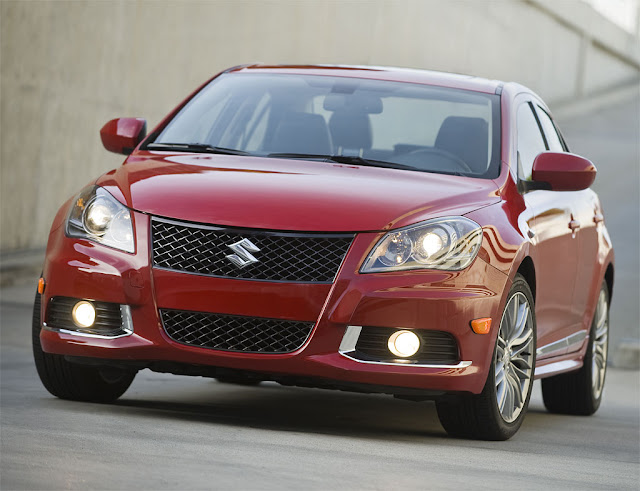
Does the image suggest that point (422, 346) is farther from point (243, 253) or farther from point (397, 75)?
point (397, 75)

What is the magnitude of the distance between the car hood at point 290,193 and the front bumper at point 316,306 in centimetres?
14

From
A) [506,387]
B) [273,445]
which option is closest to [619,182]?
[506,387]

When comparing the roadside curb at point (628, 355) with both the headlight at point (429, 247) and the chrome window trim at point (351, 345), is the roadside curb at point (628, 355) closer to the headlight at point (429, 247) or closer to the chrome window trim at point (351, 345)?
the headlight at point (429, 247)

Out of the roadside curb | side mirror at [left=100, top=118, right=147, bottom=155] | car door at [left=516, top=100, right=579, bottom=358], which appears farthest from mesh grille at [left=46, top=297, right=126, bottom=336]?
the roadside curb

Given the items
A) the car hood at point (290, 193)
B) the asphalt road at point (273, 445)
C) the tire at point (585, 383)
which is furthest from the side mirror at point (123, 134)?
the tire at point (585, 383)

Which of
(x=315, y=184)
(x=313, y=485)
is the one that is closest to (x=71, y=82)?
(x=315, y=184)

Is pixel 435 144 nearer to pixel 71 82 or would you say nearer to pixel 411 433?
pixel 411 433

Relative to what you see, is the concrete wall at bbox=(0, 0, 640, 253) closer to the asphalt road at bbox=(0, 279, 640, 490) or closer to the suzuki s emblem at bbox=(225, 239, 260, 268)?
the asphalt road at bbox=(0, 279, 640, 490)

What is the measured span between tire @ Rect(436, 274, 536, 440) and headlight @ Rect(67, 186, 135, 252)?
1504 mm

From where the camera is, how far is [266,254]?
571cm

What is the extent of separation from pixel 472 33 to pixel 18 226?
14.3m

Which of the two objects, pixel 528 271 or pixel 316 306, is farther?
pixel 528 271

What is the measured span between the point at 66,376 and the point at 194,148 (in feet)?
4.12

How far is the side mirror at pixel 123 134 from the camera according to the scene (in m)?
7.29
